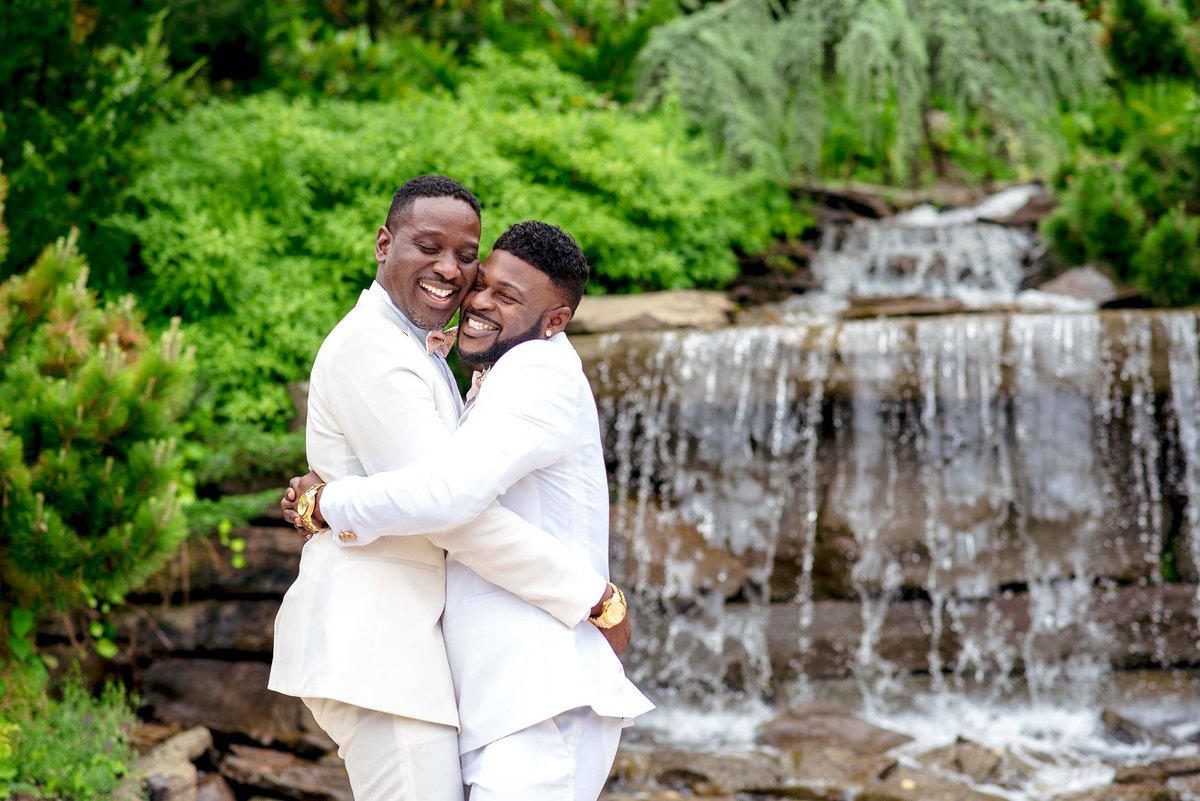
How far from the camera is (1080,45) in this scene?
29.5 feet

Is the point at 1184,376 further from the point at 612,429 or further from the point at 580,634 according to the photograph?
the point at 580,634

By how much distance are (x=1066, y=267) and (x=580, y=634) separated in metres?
7.69

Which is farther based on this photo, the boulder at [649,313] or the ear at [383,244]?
the boulder at [649,313]

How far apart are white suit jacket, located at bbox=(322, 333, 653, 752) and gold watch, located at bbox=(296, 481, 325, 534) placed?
0.09 metres

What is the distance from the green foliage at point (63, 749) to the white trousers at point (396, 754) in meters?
2.51

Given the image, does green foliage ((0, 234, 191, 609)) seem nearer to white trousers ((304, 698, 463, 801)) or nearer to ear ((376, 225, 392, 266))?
ear ((376, 225, 392, 266))

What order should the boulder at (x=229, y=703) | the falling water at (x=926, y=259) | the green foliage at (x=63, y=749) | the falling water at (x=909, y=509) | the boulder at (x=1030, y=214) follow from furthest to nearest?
the boulder at (x=1030, y=214) → the falling water at (x=926, y=259) → the falling water at (x=909, y=509) → the boulder at (x=229, y=703) → the green foliage at (x=63, y=749)

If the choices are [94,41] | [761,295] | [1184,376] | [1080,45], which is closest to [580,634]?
[1184,376]

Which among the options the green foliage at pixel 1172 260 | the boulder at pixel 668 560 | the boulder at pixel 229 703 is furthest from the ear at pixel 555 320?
the green foliage at pixel 1172 260

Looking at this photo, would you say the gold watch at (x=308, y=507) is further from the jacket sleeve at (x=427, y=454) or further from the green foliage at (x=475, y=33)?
the green foliage at (x=475, y=33)

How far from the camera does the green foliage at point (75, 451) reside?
4410 millimetres

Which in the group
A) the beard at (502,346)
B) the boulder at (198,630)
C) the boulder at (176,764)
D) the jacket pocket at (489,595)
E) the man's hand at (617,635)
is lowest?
the boulder at (176,764)

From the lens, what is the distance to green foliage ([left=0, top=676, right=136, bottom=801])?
431 centimetres

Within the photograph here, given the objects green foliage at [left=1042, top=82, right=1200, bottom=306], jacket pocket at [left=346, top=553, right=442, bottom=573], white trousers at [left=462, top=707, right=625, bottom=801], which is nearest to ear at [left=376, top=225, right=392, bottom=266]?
jacket pocket at [left=346, top=553, right=442, bottom=573]
